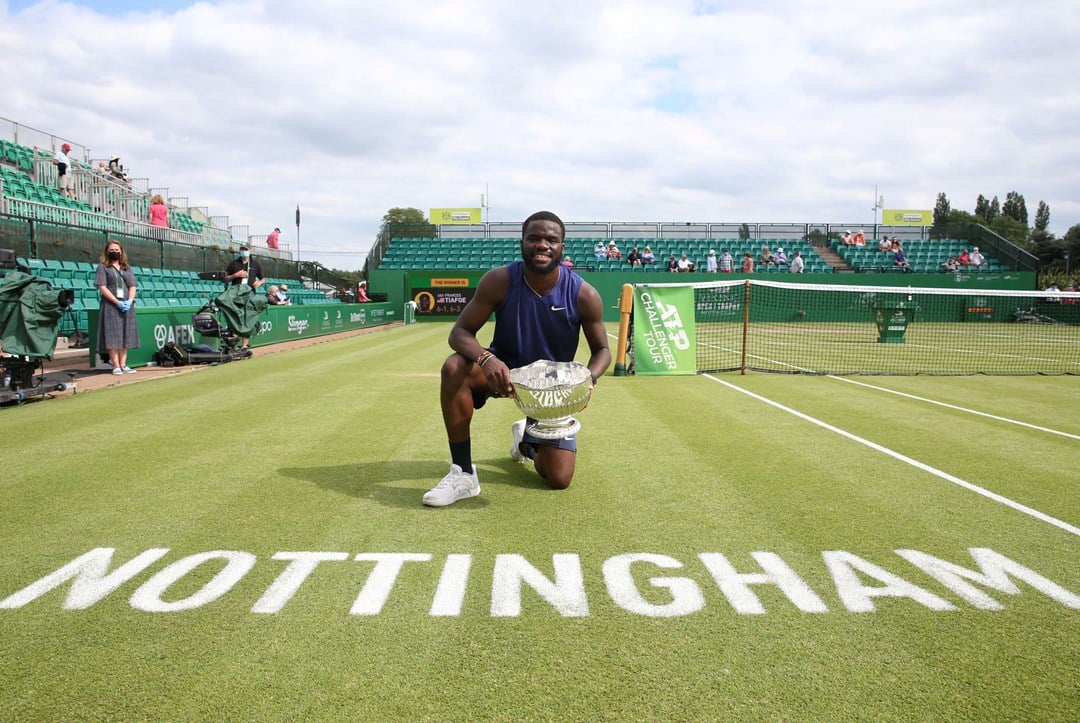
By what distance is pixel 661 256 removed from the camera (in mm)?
40469

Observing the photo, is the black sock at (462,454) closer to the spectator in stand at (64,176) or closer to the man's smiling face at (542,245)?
the man's smiling face at (542,245)

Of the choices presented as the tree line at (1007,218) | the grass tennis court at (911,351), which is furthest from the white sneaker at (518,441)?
the tree line at (1007,218)

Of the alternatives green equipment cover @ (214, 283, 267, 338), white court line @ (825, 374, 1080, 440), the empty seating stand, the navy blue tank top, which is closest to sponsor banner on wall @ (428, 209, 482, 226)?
the empty seating stand

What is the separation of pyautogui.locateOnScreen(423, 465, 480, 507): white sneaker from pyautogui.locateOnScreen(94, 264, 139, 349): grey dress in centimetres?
884

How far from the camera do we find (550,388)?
4.38 m

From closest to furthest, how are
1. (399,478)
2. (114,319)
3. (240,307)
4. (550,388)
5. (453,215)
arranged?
(550,388) → (399,478) → (114,319) → (240,307) → (453,215)

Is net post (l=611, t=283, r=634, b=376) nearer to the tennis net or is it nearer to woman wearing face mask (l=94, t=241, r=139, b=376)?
the tennis net

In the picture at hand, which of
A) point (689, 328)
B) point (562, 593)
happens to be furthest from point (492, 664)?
point (689, 328)

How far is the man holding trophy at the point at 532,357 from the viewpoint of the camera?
445 centimetres

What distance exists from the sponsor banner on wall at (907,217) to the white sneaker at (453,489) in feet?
185

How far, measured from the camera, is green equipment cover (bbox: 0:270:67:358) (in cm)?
816

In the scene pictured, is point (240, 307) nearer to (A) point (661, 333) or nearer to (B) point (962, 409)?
(A) point (661, 333)

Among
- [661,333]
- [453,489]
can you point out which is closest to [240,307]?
[661,333]

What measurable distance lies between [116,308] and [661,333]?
347 inches
